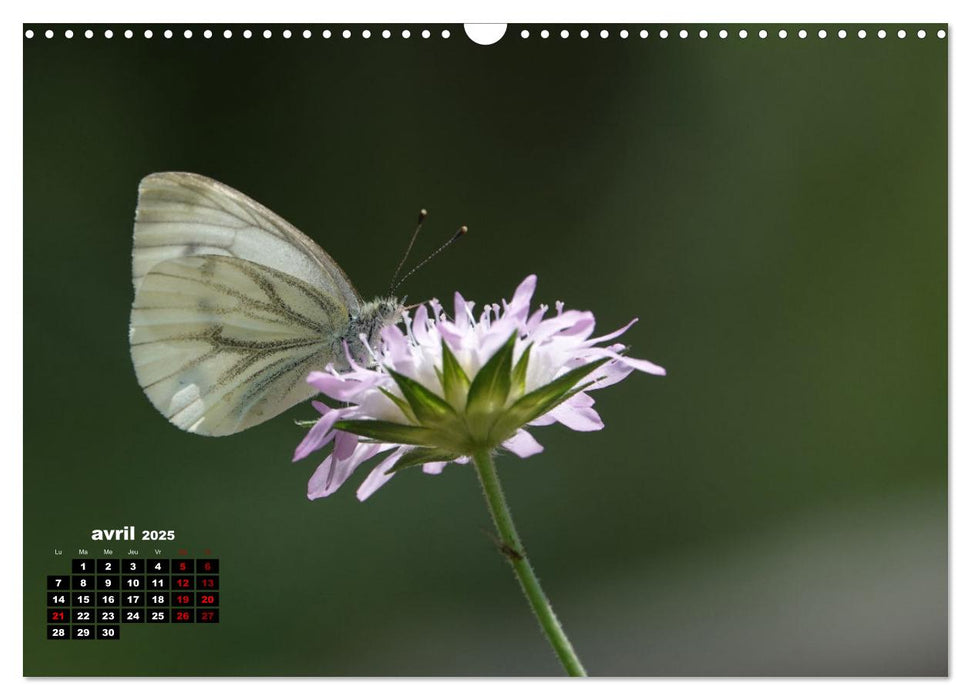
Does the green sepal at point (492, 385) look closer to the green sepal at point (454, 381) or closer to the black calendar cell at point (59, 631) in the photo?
the green sepal at point (454, 381)

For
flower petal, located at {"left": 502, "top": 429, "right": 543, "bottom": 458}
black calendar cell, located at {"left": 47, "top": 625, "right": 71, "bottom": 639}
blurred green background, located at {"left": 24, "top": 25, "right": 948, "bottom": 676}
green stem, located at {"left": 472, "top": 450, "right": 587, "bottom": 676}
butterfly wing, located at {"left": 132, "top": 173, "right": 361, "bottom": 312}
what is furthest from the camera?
blurred green background, located at {"left": 24, "top": 25, "right": 948, "bottom": 676}

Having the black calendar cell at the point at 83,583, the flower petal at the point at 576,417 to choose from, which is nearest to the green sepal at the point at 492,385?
the flower petal at the point at 576,417

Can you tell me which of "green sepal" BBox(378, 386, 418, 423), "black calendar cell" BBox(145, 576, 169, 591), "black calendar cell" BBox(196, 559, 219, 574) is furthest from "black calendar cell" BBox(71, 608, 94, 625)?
"green sepal" BBox(378, 386, 418, 423)

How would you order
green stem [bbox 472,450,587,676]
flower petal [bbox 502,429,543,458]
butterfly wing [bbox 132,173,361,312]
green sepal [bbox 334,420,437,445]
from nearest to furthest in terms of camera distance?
1. green stem [bbox 472,450,587,676]
2. green sepal [bbox 334,420,437,445]
3. flower petal [bbox 502,429,543,458]
4. butterfly wing [bbox 132,173,361,312]

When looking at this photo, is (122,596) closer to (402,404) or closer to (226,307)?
(226,307)

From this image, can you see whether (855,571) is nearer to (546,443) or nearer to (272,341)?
(546,443)

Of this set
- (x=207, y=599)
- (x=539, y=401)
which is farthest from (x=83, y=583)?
(x=539, y=401)

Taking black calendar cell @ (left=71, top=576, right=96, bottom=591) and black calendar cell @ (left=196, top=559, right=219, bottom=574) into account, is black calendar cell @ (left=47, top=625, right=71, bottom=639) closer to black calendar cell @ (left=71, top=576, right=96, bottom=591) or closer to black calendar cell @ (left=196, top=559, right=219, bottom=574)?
black calendar cell @ (left=71, top=576, right=96, bottom=591)
